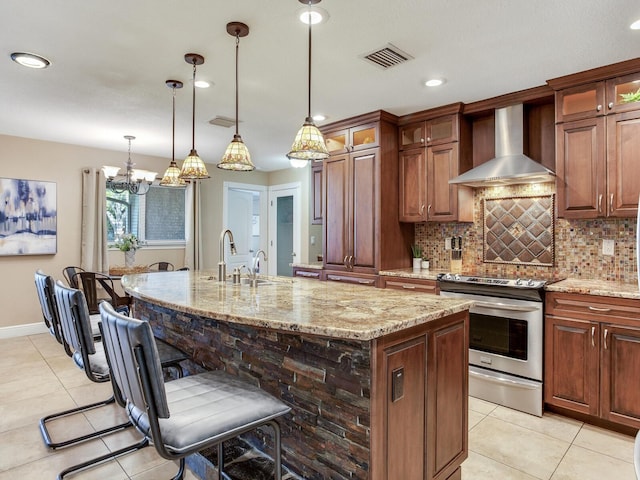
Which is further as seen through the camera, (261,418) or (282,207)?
(282,207)

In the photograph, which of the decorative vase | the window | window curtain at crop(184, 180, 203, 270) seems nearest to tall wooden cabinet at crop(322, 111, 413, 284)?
the decorative vase

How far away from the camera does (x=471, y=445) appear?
245 centimetres

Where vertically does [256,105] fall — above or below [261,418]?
above

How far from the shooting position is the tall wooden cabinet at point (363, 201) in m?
3.97

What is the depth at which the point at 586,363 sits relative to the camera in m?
2.68

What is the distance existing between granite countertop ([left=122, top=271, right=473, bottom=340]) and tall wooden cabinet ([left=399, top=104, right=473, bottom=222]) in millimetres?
1765

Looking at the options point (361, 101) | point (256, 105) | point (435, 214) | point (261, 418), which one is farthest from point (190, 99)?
point (261, 418)

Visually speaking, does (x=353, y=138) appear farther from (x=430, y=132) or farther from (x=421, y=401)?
(x=421, y=401)

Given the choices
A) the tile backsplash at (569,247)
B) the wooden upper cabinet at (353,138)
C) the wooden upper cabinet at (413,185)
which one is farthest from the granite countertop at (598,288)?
the wooden upper cabinet at (353,138)

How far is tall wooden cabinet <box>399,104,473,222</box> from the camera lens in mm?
3742

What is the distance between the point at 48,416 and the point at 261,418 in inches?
87.5

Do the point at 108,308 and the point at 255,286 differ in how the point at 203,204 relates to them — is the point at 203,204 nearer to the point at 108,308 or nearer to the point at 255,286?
the point at 255,286

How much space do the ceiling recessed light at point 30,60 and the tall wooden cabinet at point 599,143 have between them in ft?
12.7

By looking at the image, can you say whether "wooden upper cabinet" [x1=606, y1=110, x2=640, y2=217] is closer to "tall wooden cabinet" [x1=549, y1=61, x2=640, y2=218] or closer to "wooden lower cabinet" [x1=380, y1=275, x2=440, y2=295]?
"tall wooden cabinet" [x1=549, y1=61, x2=640, y2=218]
